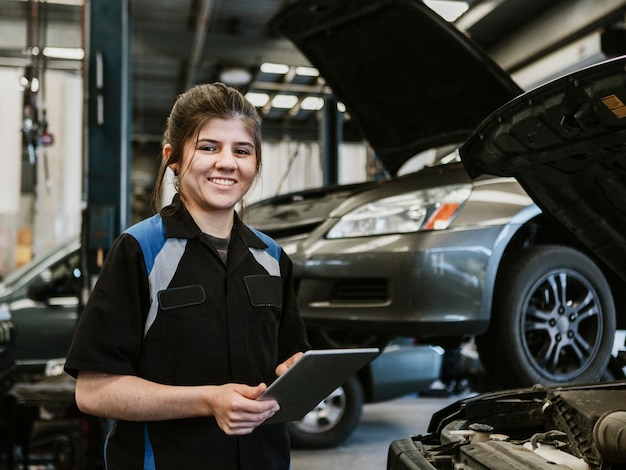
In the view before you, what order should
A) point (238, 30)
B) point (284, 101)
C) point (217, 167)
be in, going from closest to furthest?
point (217, 167) → point (238, 30) → point (284, 101)

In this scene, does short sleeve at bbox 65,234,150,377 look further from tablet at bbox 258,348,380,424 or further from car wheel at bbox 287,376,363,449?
car wheel at bbox 287,376,363,449

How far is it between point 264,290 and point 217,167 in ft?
0.85

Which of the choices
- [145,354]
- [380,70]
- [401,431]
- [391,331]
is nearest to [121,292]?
[145,354]

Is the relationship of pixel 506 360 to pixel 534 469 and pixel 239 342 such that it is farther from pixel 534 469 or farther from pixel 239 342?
pixel 239 342

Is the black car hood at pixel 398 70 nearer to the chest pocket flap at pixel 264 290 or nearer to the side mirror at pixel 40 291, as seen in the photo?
the chest pocket flap at pixel 264 290

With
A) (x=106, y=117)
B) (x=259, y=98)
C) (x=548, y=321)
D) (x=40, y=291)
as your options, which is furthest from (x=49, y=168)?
(x=548, y=321)

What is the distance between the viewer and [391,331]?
299cm

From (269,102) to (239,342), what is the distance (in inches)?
457

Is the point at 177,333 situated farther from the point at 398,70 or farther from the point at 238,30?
the point at 238,30

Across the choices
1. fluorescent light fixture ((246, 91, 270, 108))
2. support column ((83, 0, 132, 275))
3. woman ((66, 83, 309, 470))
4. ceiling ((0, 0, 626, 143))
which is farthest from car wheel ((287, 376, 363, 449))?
fluorescent light fixture ((246, 91, 270, 108))

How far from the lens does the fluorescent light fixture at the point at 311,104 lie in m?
12.4

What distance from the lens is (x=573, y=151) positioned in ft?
5.88

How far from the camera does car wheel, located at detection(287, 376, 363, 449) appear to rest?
4.36 metres

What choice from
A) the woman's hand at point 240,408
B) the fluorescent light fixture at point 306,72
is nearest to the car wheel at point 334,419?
the woman's hand at point 240,408
